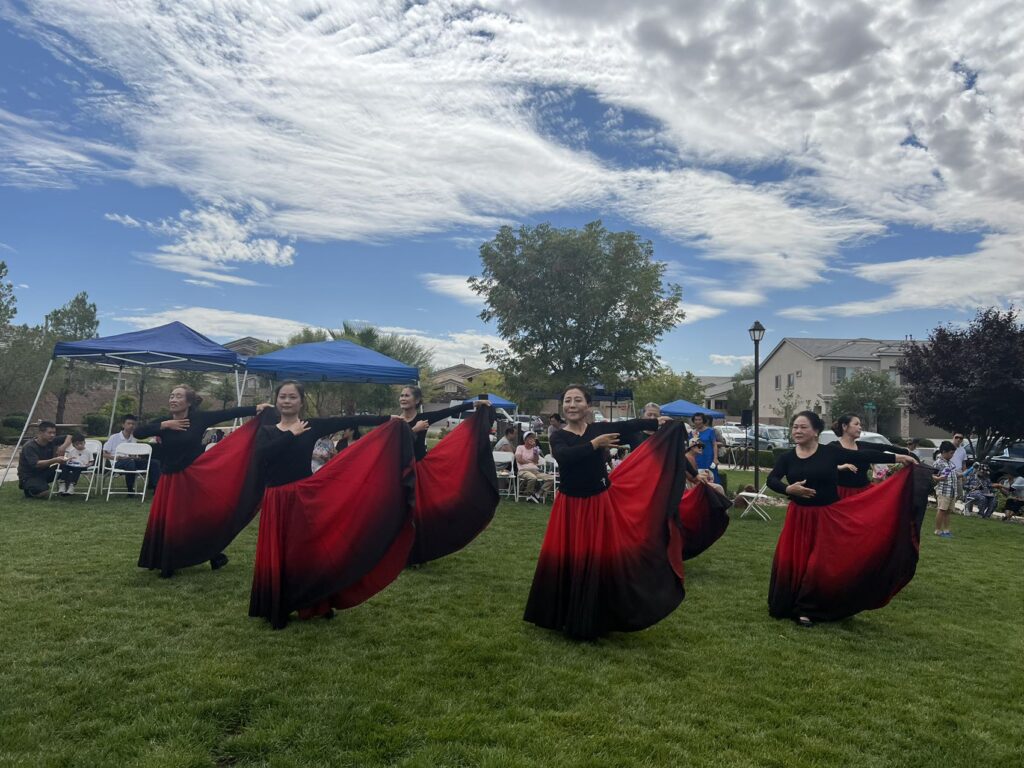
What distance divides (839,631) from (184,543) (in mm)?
6296

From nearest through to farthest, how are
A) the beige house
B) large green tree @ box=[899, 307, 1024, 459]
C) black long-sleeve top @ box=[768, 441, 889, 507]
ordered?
black long-sleeve top @ box=[768, 441, 889, 507] → large green tree @ box=[899, 307, 1024, 459] → the beige house

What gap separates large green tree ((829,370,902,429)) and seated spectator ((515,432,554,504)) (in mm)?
34254

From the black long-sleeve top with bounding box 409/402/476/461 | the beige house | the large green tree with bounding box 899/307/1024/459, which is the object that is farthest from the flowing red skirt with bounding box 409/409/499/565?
the beige house

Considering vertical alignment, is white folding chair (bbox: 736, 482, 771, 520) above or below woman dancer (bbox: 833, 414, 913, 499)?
below

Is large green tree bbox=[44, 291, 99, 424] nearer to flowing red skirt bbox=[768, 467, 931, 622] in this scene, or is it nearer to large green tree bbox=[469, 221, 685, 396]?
large green tree bbox=[469, 221, 685, 396]

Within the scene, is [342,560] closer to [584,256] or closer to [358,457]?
[358,457]

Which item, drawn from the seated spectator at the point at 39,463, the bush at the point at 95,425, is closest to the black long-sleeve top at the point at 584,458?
the seated spectator at the point at 39,463

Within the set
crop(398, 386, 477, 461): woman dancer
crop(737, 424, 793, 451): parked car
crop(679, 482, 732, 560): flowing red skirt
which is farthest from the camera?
crop(737, 424, 793, 451): parked car

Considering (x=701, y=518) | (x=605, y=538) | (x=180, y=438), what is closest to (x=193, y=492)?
(x=180, y=438)

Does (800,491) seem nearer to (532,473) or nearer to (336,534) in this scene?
(336,534)

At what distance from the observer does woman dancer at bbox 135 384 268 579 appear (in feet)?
22.2

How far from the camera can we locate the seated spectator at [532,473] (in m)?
14.3

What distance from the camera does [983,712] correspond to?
165 inches

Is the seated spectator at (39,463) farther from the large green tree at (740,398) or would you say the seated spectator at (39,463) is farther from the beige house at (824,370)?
the large green tree at (740,398)
